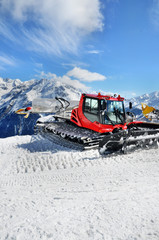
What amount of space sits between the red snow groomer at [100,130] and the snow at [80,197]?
0.52 metres

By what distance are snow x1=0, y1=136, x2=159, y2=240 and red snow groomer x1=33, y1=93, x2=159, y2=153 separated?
0.52m

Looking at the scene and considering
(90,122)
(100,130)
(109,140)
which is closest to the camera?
(109,140)

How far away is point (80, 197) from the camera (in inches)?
125

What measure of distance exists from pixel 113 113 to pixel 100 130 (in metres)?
1.12

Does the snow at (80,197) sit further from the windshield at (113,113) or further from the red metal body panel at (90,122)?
the windshield at (113,113)

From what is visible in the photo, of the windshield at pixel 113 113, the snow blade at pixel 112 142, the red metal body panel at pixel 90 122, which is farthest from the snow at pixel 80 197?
the windshield at pixel 113 113

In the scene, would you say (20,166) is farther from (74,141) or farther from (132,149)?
(132,149)

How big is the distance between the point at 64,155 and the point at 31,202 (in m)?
2.91

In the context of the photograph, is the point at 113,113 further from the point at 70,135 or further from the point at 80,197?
the point at 80,197

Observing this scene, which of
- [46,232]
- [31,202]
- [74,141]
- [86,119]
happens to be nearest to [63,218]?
[46,232]

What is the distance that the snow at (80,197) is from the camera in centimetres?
215

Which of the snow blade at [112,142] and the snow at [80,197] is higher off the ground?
the snow blade at [112,142]

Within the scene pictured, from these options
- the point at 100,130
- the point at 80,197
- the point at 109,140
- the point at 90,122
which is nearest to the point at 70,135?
the point at 90,122

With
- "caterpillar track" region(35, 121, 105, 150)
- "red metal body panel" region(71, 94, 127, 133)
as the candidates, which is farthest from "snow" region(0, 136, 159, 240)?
"red metal body panel" region(71, 94, 127, 133)
